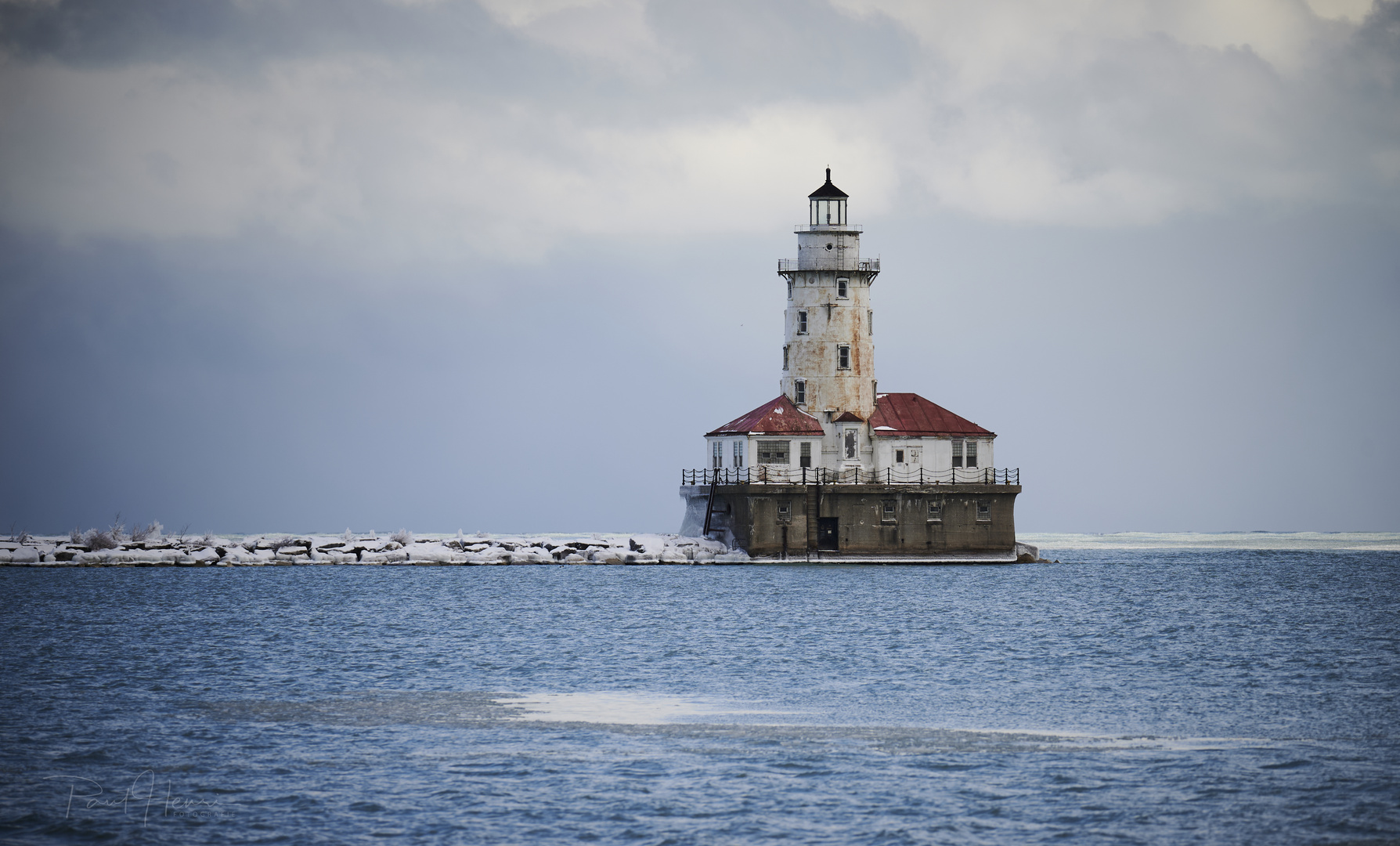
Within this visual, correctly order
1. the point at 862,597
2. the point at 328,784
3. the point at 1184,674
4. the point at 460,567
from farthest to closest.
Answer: the point at 460,567 < the point at 862,597 < the point at 1184,674 < the point at 328,784

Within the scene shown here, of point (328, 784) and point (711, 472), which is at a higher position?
point (711, 472)

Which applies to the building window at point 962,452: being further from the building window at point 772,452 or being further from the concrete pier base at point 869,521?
the building window at point 772,452

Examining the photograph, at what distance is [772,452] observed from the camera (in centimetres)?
5466

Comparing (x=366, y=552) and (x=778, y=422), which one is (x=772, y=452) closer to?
(x=778, y=422)

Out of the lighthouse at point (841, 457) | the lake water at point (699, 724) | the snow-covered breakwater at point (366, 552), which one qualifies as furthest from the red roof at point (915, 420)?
the lake water at point (699, 724)

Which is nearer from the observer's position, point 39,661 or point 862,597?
point 39,661

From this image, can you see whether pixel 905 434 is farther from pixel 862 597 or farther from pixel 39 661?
pixel 39 661

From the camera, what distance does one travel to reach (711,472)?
57.3 meters

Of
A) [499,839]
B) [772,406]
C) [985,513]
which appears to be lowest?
Result: [499,839]

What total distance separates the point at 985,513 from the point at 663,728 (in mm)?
38413

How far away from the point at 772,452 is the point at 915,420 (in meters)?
6.39

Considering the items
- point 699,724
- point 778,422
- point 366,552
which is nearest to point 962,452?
point 778,422

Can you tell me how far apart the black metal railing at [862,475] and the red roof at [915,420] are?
149 centimetres

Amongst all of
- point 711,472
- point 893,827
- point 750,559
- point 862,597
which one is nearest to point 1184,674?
point 893,827
